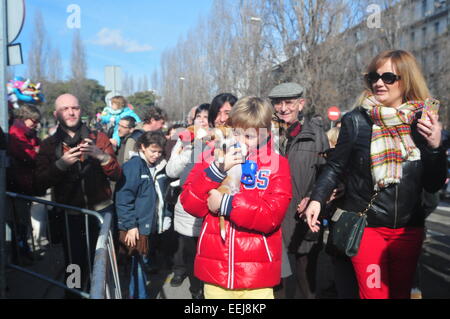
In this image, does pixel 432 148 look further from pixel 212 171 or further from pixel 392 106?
pixel 212 171

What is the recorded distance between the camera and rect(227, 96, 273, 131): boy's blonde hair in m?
2.18

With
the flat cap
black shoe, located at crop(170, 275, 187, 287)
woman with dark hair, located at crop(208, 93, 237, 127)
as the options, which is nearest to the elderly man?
the flat cap

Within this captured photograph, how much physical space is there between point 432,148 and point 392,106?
1.20 feet

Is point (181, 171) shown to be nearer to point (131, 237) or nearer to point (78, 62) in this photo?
point (131, 237)

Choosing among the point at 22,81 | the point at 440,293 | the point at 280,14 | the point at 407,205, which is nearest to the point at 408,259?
the point at 407,205

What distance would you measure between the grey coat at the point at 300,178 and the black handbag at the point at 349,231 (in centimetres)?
74

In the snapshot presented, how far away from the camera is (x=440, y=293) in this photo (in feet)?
11.9

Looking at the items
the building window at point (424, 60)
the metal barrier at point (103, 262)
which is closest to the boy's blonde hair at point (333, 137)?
the metal barrier at point (103, 262)

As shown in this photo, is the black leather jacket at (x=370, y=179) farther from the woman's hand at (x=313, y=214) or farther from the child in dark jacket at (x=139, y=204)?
the child in dark jacket at (x=139, y=204)

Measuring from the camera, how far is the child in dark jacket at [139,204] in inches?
128

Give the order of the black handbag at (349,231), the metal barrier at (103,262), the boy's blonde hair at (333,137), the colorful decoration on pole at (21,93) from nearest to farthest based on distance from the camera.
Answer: the metal barrier at (103,262) < the black handbag at (349,231) < the boy's blonde hair at (333,137) < the colorful decoration on pole at (21,93)

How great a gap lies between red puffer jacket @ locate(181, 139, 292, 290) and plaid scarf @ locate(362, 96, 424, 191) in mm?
514

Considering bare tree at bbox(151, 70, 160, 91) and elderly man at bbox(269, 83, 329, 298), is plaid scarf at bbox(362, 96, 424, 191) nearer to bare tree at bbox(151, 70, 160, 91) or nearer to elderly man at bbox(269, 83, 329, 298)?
elderly man at bbox(269, 83, 329, 298)

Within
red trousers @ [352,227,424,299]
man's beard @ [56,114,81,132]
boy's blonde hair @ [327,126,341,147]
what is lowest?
red trousers @ [352,227,424,299]
